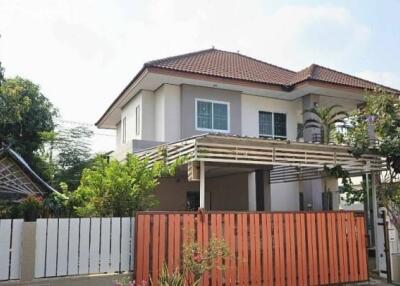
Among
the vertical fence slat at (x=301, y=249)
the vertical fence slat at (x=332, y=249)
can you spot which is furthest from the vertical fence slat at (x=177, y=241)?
the vertical fence slat at (x=332, y=249)

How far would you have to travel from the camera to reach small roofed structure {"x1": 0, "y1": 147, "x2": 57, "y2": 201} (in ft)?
51.9

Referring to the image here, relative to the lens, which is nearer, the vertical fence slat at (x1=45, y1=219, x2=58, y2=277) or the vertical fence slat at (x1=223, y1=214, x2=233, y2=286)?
the vertical fence slat at (x1=45, y1=219, x2=58, y2=277)

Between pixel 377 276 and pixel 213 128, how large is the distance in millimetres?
7723

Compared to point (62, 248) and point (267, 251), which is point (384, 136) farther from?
point (62, 248)

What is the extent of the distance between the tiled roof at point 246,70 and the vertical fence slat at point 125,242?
764cm

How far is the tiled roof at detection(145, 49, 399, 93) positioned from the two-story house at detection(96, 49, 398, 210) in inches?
2.0

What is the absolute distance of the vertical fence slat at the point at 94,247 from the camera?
855 centimetres

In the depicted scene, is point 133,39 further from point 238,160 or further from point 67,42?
point 238,160

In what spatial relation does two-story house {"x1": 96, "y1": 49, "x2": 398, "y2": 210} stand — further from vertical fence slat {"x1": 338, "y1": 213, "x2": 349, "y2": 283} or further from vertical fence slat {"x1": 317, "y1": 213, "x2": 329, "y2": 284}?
vertical fence slat {"x1": 317, "y1": 213, "x2": 329, "y2": 284}

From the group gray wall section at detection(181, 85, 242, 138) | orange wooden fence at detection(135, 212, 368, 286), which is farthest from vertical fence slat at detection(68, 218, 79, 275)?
gray wall section at detection(181, 85, 242, 138)

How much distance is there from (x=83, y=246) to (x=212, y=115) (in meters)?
9.45

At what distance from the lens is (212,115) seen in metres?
17.0

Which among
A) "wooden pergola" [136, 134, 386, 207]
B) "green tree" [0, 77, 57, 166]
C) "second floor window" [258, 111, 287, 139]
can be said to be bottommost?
"wooden pergola" [136, 134, 386, 207]

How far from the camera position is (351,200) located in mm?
18906
